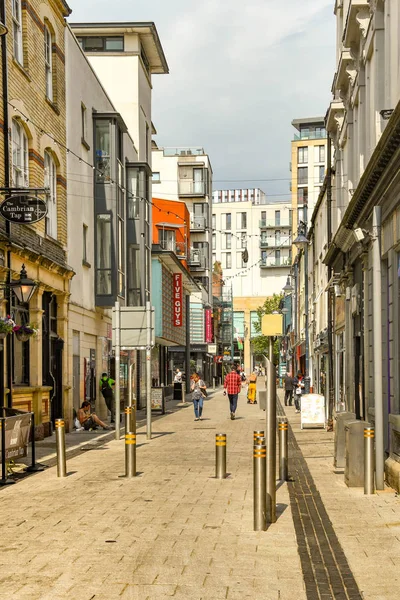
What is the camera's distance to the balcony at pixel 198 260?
7931 cm

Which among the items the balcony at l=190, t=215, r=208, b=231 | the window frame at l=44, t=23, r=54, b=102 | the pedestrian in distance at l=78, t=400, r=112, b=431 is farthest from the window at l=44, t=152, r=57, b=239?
the balcony at l=190, t=215, r=208, b=231

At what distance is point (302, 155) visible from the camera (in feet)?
334

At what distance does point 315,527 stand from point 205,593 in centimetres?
343

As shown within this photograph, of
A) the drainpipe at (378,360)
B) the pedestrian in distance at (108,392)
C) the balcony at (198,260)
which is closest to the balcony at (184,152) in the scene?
the balcony at (198,260)

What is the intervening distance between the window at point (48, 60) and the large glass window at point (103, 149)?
595 cm

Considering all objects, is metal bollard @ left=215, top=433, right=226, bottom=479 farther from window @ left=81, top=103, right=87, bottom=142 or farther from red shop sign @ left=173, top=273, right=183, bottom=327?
red shop sign @ left=173, top=273, right=183, bottom=327

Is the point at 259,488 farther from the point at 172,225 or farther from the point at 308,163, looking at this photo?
the point at 308,163

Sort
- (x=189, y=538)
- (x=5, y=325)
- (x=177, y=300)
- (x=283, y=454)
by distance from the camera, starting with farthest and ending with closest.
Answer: (x=177, y=300)
(x=5, y=325)
(x=283, y=454)
(x=189, y=538)

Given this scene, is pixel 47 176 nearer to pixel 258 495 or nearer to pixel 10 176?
pixel 10 176

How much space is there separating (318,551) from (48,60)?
64.2ft

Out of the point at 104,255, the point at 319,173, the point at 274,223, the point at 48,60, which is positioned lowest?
the point at 104,255

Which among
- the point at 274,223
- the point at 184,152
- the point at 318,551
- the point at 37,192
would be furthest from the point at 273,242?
the point at 318,551

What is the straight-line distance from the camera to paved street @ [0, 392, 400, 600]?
754 centimetres

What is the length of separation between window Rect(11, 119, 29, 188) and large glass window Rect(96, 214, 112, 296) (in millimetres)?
8956
